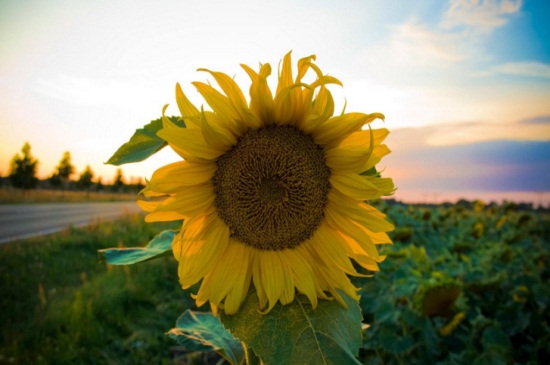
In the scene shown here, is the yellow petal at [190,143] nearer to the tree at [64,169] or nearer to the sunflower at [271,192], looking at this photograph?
the sunflower at [271,192]

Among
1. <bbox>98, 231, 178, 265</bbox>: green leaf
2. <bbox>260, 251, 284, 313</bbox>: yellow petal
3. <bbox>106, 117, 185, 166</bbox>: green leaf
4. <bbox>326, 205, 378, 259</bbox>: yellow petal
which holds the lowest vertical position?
<bbox>260, 251, 284, 313</bbox>: yellow petal

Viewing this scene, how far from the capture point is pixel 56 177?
48.1 meters

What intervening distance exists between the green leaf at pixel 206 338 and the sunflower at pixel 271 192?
1.49ft

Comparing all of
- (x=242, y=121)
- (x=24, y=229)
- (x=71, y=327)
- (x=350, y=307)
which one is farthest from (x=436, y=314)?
(x=24, y=229)

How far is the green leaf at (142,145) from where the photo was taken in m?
1.29

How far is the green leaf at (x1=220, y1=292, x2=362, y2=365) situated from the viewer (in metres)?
1.21

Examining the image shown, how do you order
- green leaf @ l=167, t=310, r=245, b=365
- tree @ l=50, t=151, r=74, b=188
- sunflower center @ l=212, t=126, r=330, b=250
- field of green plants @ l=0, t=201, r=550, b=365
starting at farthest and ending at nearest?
tree @ l=50, t=151, r=74, b=188
field of green plants @ l=0, t=201, r=550, b=365
green leaf @ l=167, t=310, r=245, b=365
sunflower center @ l=212, t=126, r=330, b=250

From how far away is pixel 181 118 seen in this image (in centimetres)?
127

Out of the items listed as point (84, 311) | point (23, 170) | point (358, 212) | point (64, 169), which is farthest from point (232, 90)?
point (64, 169)

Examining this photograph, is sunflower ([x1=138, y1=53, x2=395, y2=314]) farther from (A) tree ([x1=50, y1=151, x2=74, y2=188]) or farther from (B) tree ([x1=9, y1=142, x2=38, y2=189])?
(A) tree ([x1=50, y1=151, x2=74, y2=188])

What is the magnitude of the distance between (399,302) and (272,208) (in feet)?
8.02

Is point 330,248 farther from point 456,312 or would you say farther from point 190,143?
point 456,312

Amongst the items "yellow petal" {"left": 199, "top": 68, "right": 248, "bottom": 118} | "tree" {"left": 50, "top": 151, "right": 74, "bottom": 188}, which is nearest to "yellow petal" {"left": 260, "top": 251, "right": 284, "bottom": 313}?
"yellow petal" {"left": 199, "top": 68, "right": 248, "bottom": 118}

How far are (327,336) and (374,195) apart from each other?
44 centimetres
